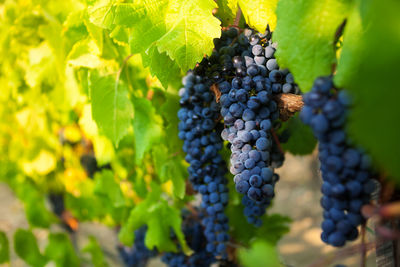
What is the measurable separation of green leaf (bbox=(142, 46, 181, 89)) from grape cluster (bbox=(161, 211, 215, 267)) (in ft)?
2.53

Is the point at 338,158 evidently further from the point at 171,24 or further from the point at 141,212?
the point at 141,212

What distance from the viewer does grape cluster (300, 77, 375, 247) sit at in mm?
540

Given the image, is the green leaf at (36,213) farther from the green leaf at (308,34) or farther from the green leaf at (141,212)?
the green leaf at (308,34)

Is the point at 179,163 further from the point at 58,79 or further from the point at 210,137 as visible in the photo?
the point at 58,79

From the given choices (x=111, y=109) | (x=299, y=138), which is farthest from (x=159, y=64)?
(x=299, y=138)

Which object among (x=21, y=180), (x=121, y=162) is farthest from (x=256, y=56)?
(x=21, y=180)

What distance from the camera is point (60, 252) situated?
6.64 ft

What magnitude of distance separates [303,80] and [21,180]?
120 inches

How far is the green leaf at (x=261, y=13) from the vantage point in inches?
31.3

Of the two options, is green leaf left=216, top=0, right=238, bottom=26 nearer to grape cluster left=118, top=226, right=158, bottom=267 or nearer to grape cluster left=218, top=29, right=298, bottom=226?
grape cluster left=218, top=29, right=298, bottom=226

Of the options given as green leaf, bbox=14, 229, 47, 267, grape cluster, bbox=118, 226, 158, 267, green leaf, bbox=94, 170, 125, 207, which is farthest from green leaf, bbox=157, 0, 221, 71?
green leaf, bbox=14, 229, 47, 267

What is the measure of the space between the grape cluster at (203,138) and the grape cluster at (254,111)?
0.41 feet

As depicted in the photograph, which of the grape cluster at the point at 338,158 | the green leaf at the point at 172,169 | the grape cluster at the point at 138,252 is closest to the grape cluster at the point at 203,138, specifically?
the green leaf at the point at 172,169

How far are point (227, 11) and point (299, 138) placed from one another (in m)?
0.53
